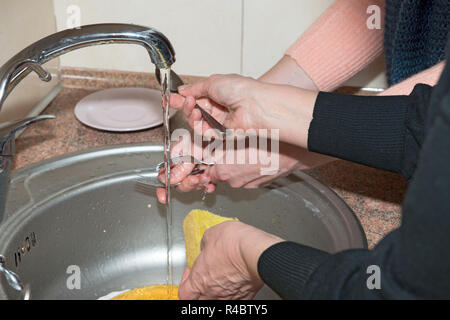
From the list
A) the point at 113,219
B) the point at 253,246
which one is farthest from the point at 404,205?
the point at 113,219

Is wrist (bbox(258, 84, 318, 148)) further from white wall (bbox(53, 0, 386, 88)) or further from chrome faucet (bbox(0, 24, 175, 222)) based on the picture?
white wall (bbox(53, 0, 386, 88))

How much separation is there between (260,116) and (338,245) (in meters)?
0.23

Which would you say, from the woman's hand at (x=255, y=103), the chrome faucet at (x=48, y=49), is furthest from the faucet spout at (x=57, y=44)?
the woman's hand at (x=255, y=103)

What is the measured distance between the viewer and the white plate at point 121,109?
41.2 inches

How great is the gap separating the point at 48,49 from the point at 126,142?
43cm

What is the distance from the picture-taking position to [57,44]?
595 mm

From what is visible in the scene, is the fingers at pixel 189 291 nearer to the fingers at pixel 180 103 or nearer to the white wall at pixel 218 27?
the fingers at pixel 180 103

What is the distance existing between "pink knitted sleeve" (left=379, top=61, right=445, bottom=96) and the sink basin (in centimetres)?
19

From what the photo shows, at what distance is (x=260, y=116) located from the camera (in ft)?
2.67

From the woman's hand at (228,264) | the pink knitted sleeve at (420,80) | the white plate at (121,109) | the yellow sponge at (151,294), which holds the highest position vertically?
the pink knitted sleeve at (420,80)

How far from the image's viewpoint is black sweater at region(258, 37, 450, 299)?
38cm

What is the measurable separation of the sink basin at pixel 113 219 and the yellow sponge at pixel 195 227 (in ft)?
0.06
